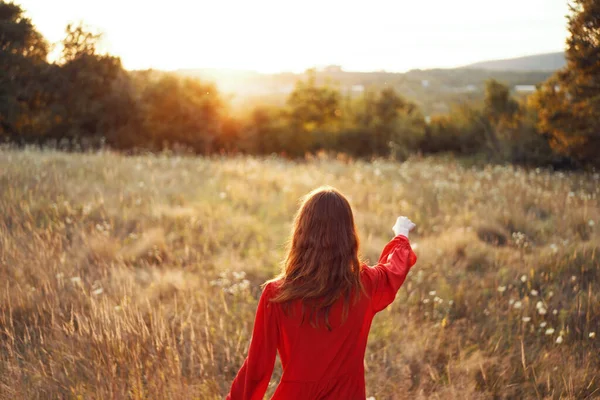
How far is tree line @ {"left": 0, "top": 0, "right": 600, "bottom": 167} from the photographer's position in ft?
36.1

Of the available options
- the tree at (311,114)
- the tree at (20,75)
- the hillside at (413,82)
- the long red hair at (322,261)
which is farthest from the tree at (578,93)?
the hillside at (413,82)

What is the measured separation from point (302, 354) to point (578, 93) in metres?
10.8

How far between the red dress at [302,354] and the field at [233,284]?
1.20 m

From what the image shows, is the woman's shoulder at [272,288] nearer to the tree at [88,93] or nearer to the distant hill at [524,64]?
the tree at [88,93]

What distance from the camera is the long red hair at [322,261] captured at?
194 centimetres

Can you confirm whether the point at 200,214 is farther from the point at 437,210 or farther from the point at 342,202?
the point at 342,202

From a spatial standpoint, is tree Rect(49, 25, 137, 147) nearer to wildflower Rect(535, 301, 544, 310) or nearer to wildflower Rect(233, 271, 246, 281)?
wildflower Rect(233, 271, 246, 281)

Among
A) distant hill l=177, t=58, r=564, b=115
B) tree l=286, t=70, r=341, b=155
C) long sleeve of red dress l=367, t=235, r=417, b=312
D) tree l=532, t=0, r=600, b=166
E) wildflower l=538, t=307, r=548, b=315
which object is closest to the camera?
long sleeve of red dress l=367, t=235, r=417, b=312

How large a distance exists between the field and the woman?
126 cm

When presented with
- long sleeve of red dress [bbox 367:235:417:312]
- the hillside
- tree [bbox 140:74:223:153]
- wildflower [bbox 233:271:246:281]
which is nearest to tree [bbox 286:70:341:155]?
the hillside

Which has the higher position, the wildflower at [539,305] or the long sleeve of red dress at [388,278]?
the long sleeve of red dress at [388,278]

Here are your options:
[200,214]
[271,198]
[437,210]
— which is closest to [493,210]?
[437,210]

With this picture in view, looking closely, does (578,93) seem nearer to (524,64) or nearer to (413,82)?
(413,82)

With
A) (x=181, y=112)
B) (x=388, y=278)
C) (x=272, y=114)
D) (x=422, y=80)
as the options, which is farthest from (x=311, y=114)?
(x=422, y=80)
